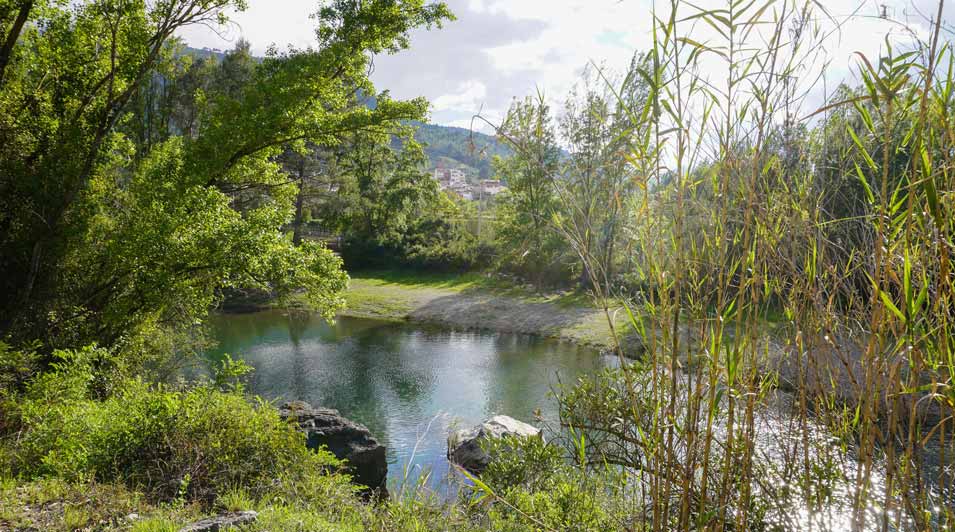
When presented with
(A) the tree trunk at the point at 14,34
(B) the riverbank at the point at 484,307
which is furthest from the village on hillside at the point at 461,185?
(A) the tree trunk at the point at 14,34

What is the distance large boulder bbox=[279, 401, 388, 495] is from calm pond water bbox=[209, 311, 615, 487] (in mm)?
266

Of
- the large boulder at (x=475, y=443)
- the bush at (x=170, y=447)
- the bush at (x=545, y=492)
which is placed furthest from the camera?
the large boulder at (x=475, y=443)

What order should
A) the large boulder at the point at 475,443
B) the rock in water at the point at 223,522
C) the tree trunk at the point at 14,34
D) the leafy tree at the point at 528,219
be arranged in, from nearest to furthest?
the rock in water at the point at 223,522 → the tree trunk at the point at 14,34 → the large boulder at the point at 475,443 → the leafy tree at the point at 528,219

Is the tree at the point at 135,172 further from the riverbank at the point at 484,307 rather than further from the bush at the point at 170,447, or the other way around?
the riverbank at the point at 484,307

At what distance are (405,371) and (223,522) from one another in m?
7.60

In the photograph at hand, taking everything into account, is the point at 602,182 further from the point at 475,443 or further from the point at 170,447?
the point at 475,443

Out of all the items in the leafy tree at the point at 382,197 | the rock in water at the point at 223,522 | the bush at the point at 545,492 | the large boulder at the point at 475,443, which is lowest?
the large boulder at the point at 475,443

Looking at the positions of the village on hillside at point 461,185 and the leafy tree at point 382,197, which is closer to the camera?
the leafy tree at point 382,197

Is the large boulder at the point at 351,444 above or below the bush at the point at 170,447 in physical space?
below

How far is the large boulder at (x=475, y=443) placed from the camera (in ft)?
17.9

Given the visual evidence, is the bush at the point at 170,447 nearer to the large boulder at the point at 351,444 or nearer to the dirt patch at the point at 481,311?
the large boulder at the point at 351,444

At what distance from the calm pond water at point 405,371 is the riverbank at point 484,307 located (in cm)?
83

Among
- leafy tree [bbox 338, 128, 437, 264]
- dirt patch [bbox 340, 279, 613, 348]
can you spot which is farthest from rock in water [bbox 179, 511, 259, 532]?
leafy tree [bbox 338, 128, 437, 264]

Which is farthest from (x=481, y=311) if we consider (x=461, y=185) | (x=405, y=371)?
(x=461, y=185)
